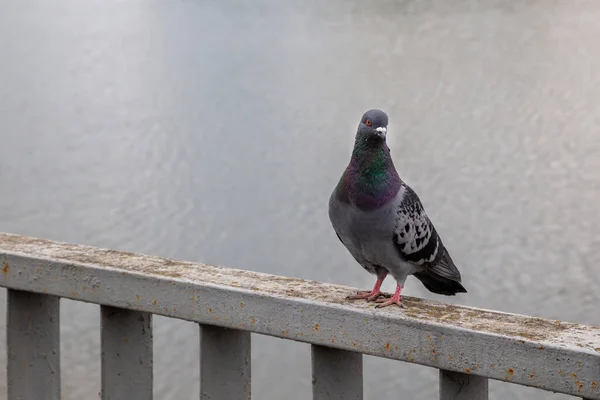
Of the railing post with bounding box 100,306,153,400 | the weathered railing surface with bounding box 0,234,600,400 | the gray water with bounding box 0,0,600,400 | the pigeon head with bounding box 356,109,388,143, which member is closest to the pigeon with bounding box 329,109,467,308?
the pigeon head with bounding box 356,109,388,143

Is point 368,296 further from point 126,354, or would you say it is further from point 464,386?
point 126,354

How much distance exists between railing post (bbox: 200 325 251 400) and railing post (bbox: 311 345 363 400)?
8 cm

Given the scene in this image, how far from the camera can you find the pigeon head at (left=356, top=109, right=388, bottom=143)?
0.98 meters

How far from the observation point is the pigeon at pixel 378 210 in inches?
39.7

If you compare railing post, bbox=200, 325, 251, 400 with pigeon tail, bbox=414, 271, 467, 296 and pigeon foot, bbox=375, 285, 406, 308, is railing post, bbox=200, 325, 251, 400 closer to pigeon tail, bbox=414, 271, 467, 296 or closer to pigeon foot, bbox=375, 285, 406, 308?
pigeon foot, bbox=375, 285, 406, 308

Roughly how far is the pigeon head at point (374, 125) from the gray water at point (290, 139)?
2527 mm

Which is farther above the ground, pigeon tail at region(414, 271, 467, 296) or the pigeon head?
the pigeon head

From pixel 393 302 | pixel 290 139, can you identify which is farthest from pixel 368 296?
pixel 290 139

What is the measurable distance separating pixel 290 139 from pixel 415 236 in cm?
530

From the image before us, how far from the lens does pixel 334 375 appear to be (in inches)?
33.4

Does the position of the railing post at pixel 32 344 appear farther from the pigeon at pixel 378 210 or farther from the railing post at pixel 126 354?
the pigeon at pixel 378 210

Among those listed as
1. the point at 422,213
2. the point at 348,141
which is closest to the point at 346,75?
the point at 348,141

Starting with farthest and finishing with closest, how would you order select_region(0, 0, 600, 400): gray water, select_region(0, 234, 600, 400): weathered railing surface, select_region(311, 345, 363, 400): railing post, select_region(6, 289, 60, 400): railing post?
select_region(0, 0, 600, 400): gray water < select_region(6, 289, 60, 400): railing post < select_region(311, 345, 363, 400): railing post < select_region(0, 234, 600, 400): weathered railing surface

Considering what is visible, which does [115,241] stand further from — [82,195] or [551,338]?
[551,338]
